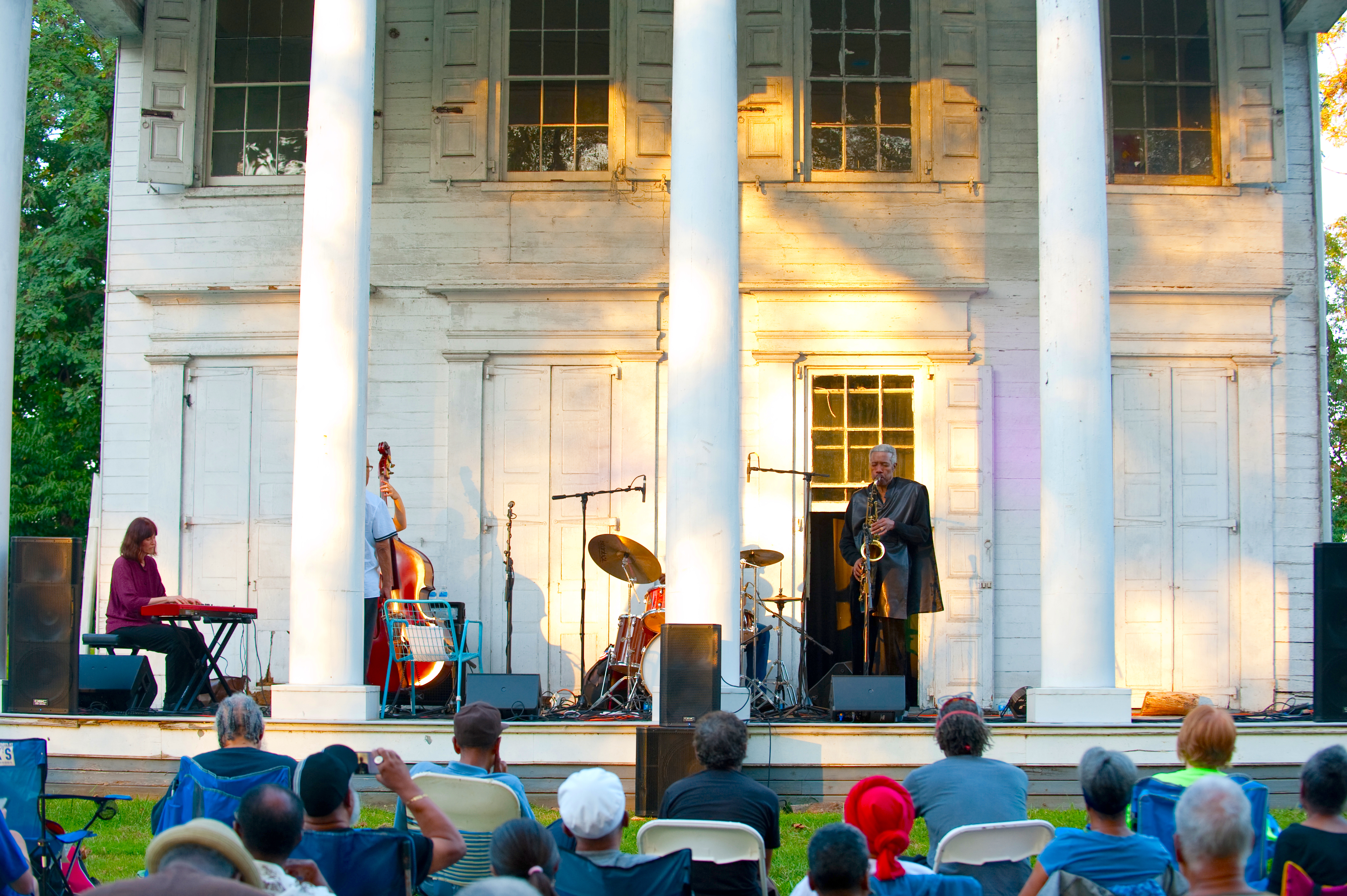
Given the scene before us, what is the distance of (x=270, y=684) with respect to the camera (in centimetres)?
1054

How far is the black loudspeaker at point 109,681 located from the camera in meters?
8.69

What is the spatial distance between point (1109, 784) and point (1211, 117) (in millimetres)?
9242

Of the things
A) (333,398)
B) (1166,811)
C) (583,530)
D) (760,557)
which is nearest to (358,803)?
(1166,811)

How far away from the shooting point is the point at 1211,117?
1136cm

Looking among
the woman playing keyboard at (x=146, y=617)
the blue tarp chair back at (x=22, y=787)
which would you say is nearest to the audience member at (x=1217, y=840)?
the blue tarp chair back at (x=22, y=787)

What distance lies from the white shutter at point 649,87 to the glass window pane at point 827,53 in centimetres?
124

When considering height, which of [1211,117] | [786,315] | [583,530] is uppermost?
[1211,117]

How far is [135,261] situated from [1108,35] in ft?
28.2

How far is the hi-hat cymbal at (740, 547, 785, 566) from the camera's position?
9.70 m

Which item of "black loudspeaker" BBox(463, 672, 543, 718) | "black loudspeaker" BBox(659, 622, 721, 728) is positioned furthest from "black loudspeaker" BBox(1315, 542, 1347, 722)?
"black loudspeaker" BBox(463, 672, 543, 718)

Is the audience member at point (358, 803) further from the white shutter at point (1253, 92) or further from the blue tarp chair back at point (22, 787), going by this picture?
the white shutter at point (1253, 92)

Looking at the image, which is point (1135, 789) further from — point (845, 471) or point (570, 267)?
point (570, 267)

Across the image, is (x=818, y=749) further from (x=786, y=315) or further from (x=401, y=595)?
(x=786, y=315)

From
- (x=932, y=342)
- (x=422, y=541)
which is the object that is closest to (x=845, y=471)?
(x=932, y=342)
